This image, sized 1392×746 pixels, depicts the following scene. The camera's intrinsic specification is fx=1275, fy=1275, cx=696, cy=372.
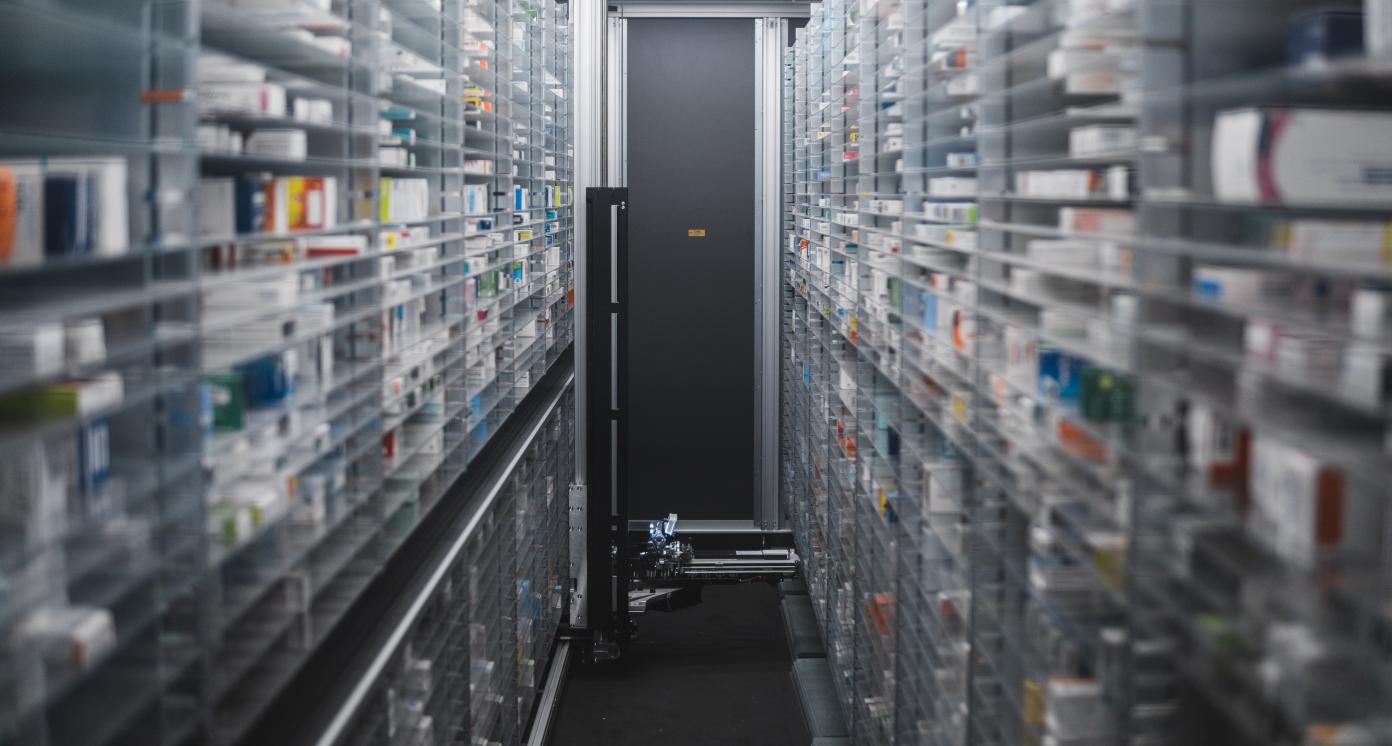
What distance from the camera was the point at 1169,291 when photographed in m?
1.62

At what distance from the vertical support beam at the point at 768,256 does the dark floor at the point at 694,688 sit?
1135 mm

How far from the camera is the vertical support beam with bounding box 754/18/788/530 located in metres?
7.86

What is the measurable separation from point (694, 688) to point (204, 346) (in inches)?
170

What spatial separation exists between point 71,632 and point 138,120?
0.68m

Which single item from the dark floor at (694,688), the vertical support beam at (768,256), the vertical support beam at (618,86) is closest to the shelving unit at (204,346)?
the dark floor at (694,688)

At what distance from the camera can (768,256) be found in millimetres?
7926

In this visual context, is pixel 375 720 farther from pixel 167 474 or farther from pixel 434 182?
pixel 434 182

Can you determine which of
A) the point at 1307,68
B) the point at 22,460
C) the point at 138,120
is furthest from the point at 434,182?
the point at 1307,68

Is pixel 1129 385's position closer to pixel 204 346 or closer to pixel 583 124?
pixel 204 346

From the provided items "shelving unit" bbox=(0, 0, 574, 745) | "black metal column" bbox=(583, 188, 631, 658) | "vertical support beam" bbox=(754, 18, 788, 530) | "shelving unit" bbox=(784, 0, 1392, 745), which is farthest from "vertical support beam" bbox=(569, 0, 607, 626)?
"shelving unit" bbox=(0, 0, 574, 745)

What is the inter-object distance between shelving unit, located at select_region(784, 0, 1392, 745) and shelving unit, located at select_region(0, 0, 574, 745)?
125 cm

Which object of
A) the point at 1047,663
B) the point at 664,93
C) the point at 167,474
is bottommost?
the point at 1047,663

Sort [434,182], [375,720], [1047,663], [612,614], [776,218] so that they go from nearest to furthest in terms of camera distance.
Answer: [1047,663], [375,720], [434,182], [612,614], [776,218]

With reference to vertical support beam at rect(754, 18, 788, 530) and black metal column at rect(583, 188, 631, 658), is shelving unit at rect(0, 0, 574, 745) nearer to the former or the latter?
black metal column at rect(583, 188, 631, 658)
